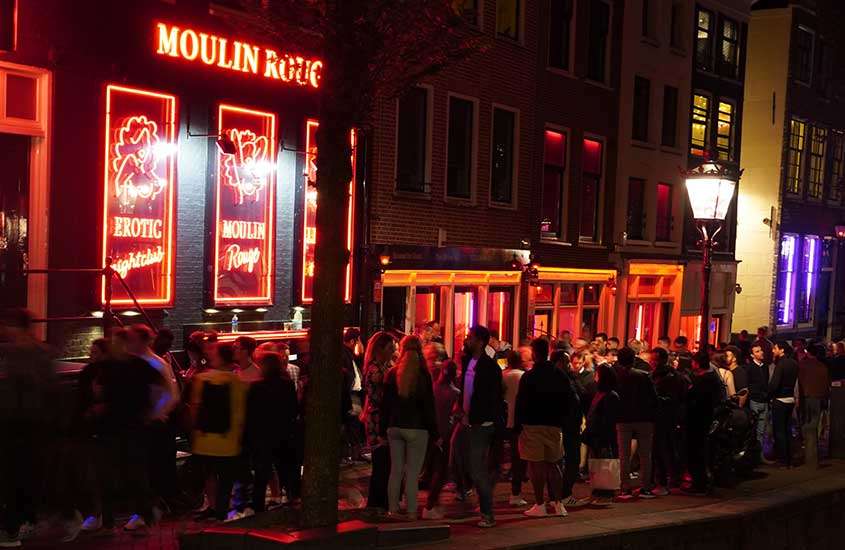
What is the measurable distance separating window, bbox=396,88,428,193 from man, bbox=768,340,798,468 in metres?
7.20

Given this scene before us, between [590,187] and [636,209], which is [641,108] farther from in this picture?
[590,187]

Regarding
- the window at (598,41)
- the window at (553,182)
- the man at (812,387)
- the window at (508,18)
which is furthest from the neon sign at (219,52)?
the window at (598,41)

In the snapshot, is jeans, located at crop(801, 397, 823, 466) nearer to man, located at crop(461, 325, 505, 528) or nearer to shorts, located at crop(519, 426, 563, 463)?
shorts, located at crop(519, 426, 563, 463)

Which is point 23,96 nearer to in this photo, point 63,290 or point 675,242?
point 63,290

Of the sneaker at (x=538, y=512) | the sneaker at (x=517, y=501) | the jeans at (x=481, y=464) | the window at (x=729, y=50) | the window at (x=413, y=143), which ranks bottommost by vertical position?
the sneaker at (x=517, y=501)

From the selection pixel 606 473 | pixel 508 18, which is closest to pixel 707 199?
pixel 606 473

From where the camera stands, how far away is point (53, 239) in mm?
12750

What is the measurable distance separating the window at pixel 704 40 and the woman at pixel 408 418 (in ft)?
73.0

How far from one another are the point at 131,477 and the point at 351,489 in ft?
9.95

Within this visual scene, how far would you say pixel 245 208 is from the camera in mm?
15508

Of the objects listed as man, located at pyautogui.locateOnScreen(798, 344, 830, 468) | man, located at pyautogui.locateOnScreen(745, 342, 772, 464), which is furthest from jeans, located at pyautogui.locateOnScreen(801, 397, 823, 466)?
man, located at pyautogui.locateOnScreen(745, 342, 772, 464)

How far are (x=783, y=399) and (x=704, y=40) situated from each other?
16.6m

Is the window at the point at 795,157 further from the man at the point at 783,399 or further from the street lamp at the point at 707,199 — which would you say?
the street lamp at the point at 707,199

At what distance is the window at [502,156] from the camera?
2183cm
